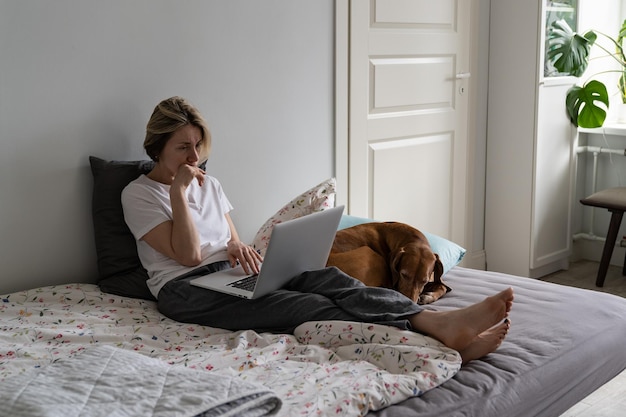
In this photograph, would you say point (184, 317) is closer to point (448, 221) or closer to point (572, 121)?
point (448, 221)

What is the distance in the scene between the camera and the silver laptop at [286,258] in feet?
6.82

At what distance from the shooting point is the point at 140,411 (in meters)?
1.49

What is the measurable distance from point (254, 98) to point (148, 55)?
0.49 metres

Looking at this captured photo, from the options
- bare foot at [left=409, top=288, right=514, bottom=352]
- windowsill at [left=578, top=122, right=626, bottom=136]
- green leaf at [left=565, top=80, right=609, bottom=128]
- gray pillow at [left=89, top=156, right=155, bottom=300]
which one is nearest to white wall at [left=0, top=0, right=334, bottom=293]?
gray pillow at [left=89, top=156, right=155, bottom=300]

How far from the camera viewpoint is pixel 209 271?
241cm

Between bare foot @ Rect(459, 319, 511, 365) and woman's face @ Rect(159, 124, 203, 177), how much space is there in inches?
40.6

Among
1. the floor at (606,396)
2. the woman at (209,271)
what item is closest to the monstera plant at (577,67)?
the floor at (606,396)

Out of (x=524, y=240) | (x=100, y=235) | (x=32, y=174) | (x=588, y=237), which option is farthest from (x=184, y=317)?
(x=588, y=237)

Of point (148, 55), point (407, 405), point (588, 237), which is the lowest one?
point (588, 237)

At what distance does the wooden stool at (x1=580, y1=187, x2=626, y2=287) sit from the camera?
381cm

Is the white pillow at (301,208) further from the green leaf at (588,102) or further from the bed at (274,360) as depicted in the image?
the green leaf at (588,102)

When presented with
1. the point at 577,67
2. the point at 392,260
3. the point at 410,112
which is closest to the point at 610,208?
the point at 577,67

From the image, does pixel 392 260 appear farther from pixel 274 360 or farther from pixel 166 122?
pixel 166 122

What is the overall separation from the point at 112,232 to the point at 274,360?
819 millimetres
